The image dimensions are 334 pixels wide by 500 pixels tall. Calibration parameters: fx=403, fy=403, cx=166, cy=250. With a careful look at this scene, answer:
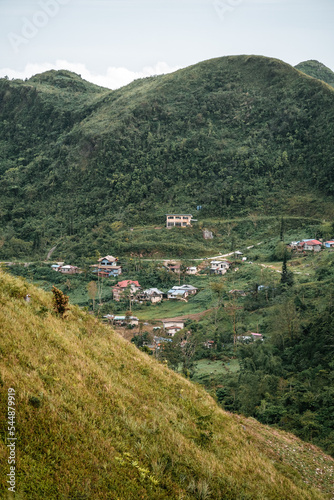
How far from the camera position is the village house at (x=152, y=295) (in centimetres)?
4066

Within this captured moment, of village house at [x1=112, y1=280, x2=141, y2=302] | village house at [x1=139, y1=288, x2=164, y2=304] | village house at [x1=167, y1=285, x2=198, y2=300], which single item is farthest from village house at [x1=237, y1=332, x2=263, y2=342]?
village house at [x1=112, y1=280, x2=141, y2=302]

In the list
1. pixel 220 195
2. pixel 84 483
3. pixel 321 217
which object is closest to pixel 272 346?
pixel 84 483

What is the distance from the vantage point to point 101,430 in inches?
246

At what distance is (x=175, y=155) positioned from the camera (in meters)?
76.1

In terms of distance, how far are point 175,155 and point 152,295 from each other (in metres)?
41.9

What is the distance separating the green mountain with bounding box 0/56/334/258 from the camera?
64.7 metres

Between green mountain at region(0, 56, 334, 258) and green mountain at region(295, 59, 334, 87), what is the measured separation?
47396 mm

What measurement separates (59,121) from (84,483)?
104261 mm

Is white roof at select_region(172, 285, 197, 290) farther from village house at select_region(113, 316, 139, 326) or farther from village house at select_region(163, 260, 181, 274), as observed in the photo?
village house at select_region(113, 316, 139, 326)

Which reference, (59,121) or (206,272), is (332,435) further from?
(59,121)

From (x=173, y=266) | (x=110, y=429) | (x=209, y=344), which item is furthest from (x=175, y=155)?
(x=110, y=429)

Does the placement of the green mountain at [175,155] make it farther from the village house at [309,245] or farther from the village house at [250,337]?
the village house at [250,337]

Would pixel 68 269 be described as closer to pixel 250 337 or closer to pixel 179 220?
pixel 179 220

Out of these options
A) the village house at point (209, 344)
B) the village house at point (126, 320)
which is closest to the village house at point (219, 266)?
the village house at point (126, 320)
